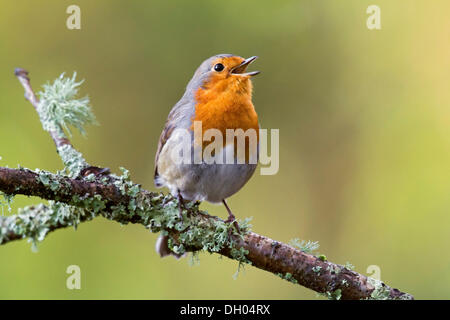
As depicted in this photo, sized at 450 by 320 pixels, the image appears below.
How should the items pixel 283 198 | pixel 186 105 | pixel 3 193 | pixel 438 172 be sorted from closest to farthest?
pixel 3 193
pixel 186 105
pixel 438 172
pixel 283 198

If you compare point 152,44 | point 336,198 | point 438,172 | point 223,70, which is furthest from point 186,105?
point 438,172

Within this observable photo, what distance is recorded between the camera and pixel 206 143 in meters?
3.58

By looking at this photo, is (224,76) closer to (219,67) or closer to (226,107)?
(219,67)

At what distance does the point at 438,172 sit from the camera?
5441mm

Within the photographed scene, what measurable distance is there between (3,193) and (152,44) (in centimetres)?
352

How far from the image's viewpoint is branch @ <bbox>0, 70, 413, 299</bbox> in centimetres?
279

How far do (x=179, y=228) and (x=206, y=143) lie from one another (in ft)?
2.55

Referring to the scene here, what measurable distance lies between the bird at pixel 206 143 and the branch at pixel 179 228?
1.51 ft

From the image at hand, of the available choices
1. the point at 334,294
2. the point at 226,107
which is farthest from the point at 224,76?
the point at 334,294

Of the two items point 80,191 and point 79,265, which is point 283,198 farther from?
point 80,191

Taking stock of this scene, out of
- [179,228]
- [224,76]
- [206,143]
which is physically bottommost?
[179,228]

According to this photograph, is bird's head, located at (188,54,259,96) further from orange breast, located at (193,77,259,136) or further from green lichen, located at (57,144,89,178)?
green lichen, located at (57,144,89,178)

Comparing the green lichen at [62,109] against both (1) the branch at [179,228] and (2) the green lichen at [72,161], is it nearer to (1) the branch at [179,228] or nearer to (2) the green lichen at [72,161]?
(2) the green lichen at [72,161]

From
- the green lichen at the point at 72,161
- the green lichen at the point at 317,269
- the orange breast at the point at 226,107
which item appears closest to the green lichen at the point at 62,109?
the green lichen at the point at 72,161
